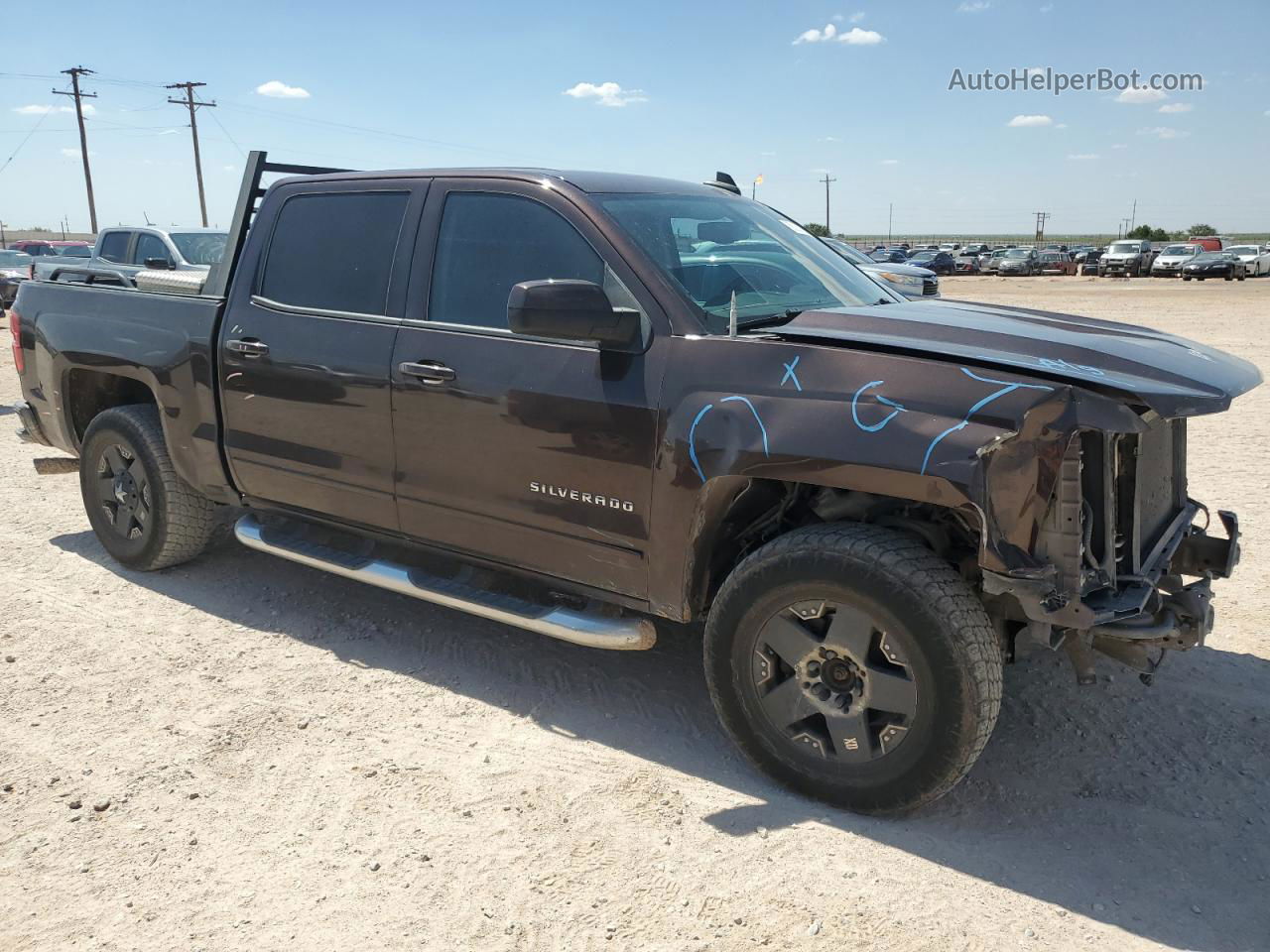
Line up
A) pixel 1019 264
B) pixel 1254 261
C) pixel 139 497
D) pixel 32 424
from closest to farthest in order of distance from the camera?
pixel 139 497
pixel 32 424
pixel 1254 261
pixel 1019 264

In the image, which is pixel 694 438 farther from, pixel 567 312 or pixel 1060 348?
pixel 1060 348

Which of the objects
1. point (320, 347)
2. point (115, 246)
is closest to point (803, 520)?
point (320, 347)

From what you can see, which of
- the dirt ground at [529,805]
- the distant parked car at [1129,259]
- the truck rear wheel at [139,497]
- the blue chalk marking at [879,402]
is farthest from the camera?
the distant parked car at [1129,259]

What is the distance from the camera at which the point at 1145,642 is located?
3107 mm

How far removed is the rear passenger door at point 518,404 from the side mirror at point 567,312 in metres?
0.13

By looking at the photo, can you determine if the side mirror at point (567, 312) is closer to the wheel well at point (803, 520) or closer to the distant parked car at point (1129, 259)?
the wheel well at point (803, 520)

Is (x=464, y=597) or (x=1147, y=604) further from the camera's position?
(x=464, y=597)

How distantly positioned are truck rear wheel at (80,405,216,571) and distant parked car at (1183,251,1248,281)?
42951 mm

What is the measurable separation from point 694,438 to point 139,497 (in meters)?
3.36

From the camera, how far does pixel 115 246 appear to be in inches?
566

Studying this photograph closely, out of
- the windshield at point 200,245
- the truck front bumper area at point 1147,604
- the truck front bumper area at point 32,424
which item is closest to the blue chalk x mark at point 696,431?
the truck front bumper area at point 1147,604

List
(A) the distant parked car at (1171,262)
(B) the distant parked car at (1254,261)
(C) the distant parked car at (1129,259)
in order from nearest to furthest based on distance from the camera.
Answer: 1. (B) the distant parked car at (1254,261)
2. (A) the distant parked car at (1171,262)
3. (C) the distant parked car at (1129,259)

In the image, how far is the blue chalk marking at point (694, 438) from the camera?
315 cm

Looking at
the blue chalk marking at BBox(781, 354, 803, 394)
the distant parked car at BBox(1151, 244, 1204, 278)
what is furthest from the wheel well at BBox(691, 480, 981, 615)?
the distant parked car at BBox(1151, 244, 1204, 278)
